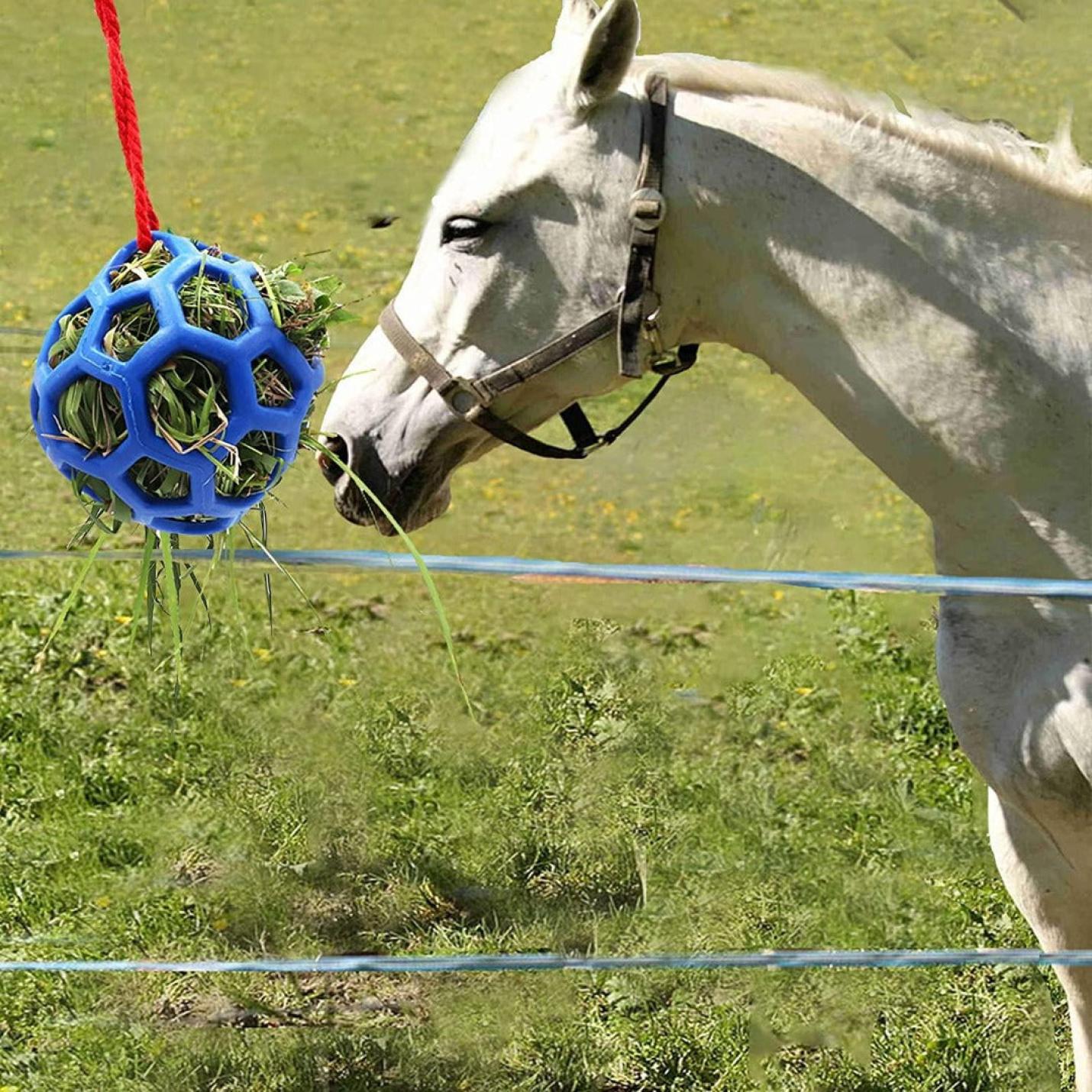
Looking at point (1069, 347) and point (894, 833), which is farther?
point (894, 833)

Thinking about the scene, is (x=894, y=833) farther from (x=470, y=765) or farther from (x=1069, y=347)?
(x=1069, y=347)

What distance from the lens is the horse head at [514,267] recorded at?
2.76 meters

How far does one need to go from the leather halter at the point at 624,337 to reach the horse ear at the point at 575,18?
0.30 metres

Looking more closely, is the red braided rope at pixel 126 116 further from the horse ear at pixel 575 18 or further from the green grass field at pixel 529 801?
the horse ear at pixel 575 18

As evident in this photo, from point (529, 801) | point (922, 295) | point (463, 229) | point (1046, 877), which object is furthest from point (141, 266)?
point (529, 801)

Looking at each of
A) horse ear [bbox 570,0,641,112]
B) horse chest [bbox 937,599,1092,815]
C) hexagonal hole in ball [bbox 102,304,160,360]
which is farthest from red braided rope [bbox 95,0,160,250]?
horse chest [bbox 937,599,1092,815]

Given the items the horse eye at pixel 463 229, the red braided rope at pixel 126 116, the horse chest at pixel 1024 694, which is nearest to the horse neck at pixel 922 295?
the horse chest at pixel 1024 694

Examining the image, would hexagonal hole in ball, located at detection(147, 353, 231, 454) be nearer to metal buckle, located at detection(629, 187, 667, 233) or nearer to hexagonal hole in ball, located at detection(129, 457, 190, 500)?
hexagonal hole in ball, located at detection(129, 457, 190, 500)

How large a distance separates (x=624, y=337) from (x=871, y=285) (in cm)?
44

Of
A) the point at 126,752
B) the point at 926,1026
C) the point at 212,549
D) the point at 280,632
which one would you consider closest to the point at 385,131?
the point at 280,632

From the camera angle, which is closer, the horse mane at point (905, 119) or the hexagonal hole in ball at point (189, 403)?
the hexagonal hole in ball at point (189, 403)

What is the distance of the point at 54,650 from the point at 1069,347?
3892 mm

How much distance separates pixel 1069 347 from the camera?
270cm

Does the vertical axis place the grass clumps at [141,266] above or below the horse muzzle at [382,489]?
above
